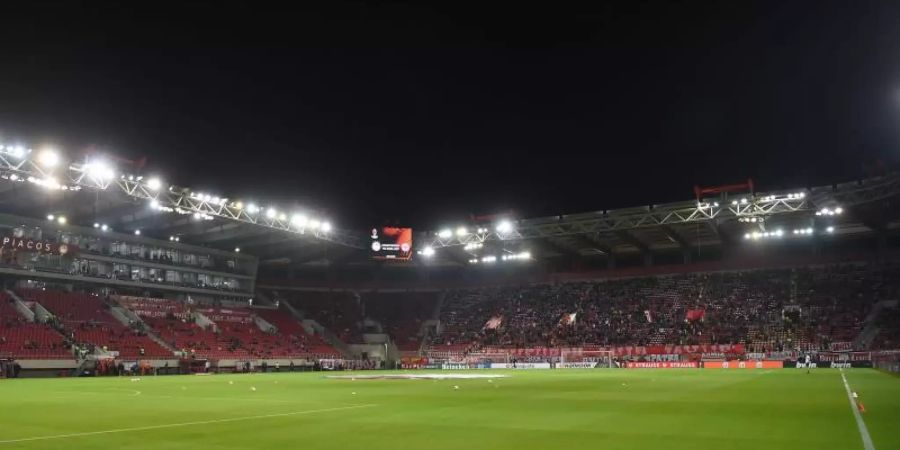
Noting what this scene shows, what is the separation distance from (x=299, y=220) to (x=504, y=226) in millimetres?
15727

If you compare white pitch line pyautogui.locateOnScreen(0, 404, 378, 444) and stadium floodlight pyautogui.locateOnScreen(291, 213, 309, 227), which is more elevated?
stadium floodlight pyautogui.locateOnScreen(291, 213, 309, 227)

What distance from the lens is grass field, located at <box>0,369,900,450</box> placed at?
1058 cm

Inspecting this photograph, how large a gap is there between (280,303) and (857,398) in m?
62.0

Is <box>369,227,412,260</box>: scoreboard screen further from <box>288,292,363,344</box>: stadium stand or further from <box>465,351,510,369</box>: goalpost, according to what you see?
<box>288,292,363,344</box>: stadium stand

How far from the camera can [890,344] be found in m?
46.8

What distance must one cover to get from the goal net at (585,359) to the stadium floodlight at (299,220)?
24384mm

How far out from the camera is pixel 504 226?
2098 inches

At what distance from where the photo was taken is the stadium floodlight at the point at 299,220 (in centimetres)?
5062

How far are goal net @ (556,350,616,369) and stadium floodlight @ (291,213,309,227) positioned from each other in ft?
80.0

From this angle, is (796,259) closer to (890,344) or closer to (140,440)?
(890,344)

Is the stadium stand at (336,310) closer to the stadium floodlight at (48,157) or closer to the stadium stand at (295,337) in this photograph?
the stadium stand at (295,337)

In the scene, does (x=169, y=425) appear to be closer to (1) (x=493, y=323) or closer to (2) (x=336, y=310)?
(1) (x=493, y=323)

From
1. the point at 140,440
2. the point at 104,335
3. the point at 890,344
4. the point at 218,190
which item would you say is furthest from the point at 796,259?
the point at 140,440

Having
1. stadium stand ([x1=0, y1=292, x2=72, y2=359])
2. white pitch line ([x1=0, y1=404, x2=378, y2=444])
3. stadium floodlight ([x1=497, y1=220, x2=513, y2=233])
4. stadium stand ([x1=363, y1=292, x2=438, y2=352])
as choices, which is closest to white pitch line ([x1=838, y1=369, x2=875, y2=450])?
white pitch line ([x1=0, y1=404, x2=378, y2=444])
